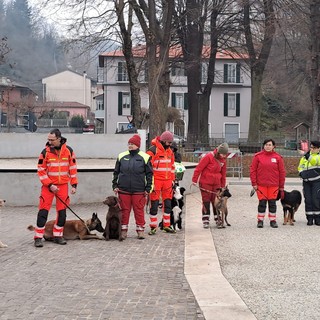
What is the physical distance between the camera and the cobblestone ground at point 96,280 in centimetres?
593

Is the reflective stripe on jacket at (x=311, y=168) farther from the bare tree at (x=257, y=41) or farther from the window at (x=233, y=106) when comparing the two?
the window at (x=233, y=106)

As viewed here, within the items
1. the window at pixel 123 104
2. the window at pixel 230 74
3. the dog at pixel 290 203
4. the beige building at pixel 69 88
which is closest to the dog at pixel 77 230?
the dog at pixel 290 203

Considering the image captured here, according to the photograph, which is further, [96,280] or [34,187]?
[34,187]

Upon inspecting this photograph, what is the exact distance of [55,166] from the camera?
9.82 m

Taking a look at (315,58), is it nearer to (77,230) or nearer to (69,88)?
(77,230)

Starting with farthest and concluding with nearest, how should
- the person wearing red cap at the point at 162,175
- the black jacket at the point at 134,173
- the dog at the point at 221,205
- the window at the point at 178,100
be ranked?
the window at the point at 178,100
the dog at the point at 221,205
the person wearing red cap at the point at 162,175
the black jacket at the point at 134,173

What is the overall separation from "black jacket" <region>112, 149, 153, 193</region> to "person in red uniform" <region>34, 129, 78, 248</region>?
0.84 meters

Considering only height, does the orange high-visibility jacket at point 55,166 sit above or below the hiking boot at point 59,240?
above

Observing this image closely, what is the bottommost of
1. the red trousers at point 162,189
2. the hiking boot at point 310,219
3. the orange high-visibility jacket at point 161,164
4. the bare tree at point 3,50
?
the hiking boot at point 310,219

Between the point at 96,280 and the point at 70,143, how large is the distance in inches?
657

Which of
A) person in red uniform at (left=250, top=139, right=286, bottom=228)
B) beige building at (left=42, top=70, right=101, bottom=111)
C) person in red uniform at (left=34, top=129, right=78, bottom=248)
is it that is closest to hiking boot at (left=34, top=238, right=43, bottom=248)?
person in red uniform at (left=34, top=129, right=78, bottom=248)

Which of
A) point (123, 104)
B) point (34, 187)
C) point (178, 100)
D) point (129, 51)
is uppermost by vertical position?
point (129, 51)

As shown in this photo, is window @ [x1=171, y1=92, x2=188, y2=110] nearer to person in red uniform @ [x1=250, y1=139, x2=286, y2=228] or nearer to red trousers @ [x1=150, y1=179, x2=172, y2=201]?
person in red uniform @ [x1=250, y1=139, x2=286, y2=228]

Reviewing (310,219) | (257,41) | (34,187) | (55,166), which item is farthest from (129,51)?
(55,166)
